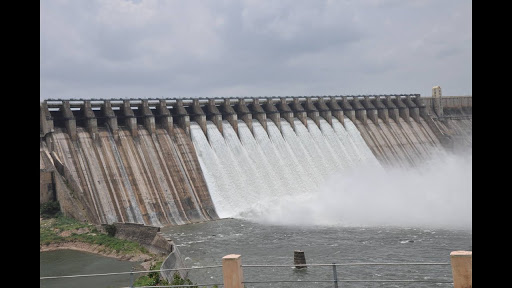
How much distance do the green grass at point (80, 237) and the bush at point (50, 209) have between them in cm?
50

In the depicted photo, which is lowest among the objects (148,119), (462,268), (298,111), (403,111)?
(462,268)

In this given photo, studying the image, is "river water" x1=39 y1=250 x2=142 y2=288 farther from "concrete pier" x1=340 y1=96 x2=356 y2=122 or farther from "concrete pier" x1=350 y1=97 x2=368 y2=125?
"concrete pier" x1=350 y1=97 x2=368 y2=125

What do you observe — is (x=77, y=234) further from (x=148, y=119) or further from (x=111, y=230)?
(x=148, y=119)

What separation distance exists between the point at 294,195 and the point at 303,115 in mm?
11718

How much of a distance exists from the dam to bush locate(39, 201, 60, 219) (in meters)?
0.44

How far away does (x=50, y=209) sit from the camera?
34844mm

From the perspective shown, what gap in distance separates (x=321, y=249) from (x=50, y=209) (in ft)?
56.8

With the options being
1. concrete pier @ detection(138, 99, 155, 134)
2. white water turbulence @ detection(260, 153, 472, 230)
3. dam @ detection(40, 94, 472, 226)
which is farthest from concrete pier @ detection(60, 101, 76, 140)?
white water turbulence @ detection(260, 153, 472, 230)

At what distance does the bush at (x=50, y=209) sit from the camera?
114 ft

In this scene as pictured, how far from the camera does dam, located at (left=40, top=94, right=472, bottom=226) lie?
1539 inches

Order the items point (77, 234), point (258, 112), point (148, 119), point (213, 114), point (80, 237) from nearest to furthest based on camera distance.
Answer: point (80, 237) → point (77, 234) → point (148, 119) → point (213, 114) → point (258, 112)

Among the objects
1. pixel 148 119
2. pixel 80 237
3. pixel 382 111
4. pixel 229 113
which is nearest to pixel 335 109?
pixel 382 111

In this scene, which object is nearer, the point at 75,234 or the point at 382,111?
the point at 75,234
